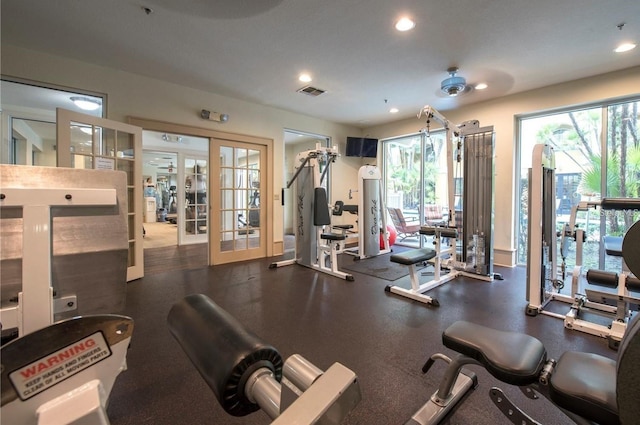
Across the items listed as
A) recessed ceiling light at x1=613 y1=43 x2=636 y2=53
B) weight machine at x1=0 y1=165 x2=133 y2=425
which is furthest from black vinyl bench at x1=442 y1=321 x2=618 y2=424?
recessed ceiling light at x1=613 y1=43 x2=636 y2=53

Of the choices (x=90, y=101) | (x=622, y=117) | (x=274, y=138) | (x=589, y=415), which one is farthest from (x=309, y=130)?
(x=589, y=415)

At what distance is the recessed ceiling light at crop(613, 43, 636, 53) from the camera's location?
305 centimetres

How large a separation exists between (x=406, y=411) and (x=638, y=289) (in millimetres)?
2238

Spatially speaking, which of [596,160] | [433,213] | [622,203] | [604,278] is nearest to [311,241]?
[433,213]

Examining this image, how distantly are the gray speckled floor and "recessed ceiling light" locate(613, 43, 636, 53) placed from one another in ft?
9.35

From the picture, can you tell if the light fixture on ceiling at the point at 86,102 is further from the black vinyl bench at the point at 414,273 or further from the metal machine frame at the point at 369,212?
the black vinyl bench at the point at 414,273

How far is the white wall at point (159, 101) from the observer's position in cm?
324

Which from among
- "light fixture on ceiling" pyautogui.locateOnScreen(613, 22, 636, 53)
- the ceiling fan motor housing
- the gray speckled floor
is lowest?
the gray speckled floor

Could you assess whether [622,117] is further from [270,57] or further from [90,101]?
[90,101]

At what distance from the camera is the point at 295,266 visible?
4.64m

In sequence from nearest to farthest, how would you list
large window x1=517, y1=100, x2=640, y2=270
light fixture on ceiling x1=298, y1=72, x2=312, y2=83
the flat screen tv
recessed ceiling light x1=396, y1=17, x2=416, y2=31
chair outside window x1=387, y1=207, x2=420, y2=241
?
recessed ceiling light x1=396, y1=17, x2=416, y2=31 < large window x1=517, y1=100, x2=640, y2=270 < light fixture on ceiling x1=298, y1=72, x2=312, y2=83 < chair outside window x1=387, y1=207, x2=420, y2=241 < the flat screen tv

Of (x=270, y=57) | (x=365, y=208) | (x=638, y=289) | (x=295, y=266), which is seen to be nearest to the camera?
(x=638, y=289)

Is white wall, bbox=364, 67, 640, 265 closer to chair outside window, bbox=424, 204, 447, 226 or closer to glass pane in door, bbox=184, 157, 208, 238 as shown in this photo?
chair outside window, bbox=424, 204, 447, 226

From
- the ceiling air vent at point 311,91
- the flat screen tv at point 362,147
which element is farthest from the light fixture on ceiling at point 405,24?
the flat screen tv at point 362,147
